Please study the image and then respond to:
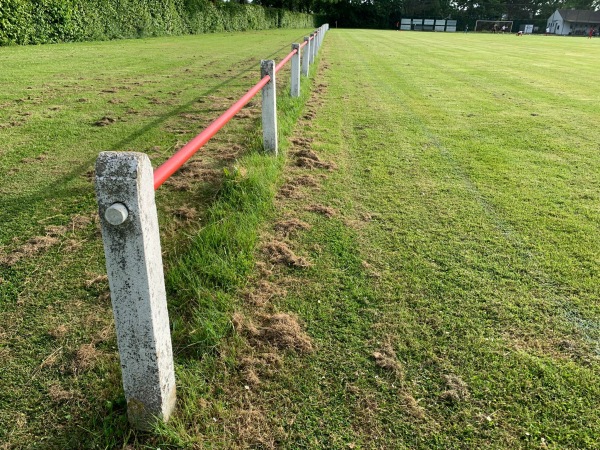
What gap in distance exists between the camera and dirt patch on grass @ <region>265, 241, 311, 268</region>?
3.01 meters

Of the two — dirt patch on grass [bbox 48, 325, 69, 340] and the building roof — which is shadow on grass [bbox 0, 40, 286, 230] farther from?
the building roof

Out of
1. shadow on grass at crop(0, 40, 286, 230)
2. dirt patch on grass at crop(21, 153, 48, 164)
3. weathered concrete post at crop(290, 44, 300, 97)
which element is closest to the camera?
shadow on grass at crop(0, 40, 286, 230)

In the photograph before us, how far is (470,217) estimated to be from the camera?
370cm

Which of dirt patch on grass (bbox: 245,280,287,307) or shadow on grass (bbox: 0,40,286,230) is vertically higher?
shadow on grass (bbox: 0,40,286,230)

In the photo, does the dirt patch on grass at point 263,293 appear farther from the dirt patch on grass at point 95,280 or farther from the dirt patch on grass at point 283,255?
the dirt patch on grass at point 95,280

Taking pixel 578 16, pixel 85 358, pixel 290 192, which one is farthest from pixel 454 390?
pixel 578 16

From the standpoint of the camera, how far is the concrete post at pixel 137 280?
4.51 ft

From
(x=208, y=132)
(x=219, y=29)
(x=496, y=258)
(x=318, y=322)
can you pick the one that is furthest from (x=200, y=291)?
(x=219, y=29)

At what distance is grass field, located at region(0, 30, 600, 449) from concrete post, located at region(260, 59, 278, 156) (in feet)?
0.98

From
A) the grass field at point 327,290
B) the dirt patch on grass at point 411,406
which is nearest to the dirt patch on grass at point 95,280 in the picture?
the grass field at point 327,290

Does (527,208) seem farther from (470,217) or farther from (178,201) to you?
(178,201)

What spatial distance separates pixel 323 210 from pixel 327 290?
1195mm

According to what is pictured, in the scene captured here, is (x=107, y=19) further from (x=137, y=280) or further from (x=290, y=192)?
(x=137, y=280)

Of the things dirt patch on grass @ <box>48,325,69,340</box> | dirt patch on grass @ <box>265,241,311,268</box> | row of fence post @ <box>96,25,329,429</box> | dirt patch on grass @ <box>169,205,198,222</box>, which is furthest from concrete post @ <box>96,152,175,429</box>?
dirt patch on grass @ <box>169,205,198,222</box>
